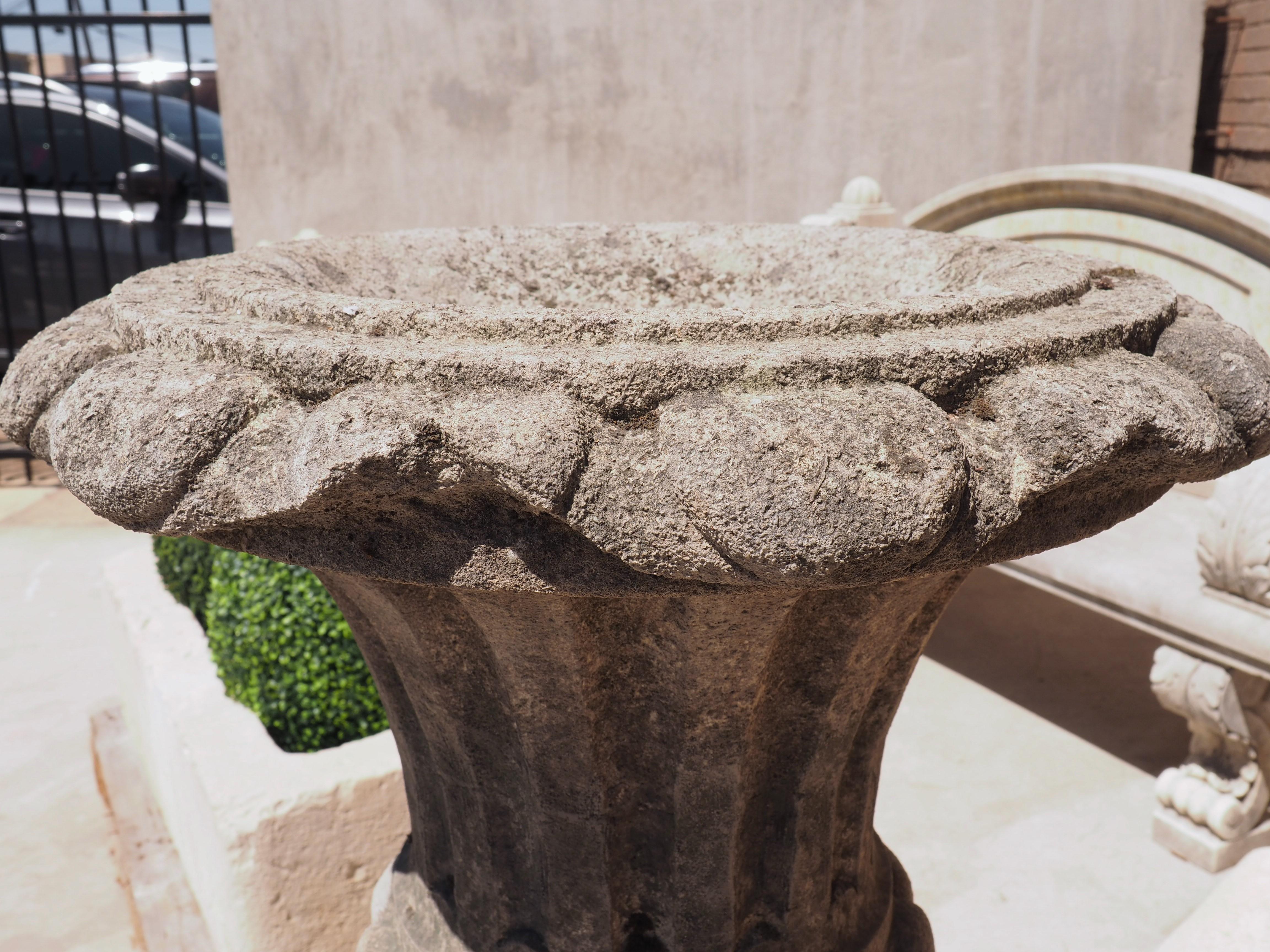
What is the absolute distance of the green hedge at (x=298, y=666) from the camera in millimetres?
2369

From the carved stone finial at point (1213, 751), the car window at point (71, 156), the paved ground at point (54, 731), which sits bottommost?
the paved ground at point (54, 731)

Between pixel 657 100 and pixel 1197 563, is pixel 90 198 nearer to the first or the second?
pixel 657 100

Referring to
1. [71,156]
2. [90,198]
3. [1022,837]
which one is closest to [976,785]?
[1022,837]

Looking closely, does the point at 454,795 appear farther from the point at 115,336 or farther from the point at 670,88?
the point at 670,88

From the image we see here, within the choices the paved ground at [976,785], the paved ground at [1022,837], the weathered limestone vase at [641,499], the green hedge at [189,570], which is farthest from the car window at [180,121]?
the weathered limestone vase at [641,499]

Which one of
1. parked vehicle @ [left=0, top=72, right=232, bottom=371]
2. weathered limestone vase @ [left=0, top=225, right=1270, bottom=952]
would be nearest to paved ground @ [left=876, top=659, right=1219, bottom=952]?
weathered limestone vase @ [left=0, top=225, right=1270, bottom=952]

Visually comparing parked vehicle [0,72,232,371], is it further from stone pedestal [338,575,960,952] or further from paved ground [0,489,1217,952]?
stone pedestal [338,575,960,952]

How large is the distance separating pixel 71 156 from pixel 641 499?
5.85 meters

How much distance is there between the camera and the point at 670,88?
457cm

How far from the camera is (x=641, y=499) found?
34.9 inches

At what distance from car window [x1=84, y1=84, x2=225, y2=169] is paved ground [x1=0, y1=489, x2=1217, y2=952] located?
2.87 m

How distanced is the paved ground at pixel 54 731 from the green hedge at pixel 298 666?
23.0 inches

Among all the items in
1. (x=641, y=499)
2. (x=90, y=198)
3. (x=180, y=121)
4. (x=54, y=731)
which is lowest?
(x=54, y=731)

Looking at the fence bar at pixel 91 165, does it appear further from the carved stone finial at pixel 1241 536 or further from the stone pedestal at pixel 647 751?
the carved stone finial at pixel 1241 536
